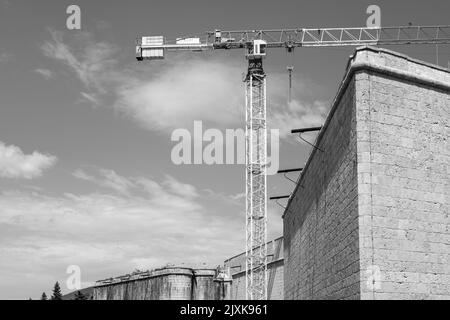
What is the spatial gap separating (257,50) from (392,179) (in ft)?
147

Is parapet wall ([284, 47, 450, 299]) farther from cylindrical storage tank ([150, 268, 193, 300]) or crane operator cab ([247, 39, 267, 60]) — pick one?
crane operator cab ([247, 39, 267, 60])

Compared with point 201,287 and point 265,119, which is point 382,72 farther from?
point 201,287

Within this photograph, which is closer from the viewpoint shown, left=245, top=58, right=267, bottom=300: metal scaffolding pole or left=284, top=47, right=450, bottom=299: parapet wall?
left=284, top=47, right=450, bottom=299: parapet wall

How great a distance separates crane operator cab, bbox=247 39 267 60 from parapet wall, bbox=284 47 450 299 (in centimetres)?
4111

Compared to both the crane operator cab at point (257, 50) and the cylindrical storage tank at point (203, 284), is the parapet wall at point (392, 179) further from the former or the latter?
the crane operator cab at point (257, 50)

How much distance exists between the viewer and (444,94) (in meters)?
17.2

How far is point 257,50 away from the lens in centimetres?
5872

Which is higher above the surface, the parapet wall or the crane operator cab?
the crane operator cab

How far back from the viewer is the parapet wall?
1508 cm

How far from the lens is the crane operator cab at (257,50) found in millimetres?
58469

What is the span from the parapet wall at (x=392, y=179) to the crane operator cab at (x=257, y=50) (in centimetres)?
4111

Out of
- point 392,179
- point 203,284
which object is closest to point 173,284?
point 203,284

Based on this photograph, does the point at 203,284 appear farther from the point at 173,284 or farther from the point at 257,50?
the point at 257,50

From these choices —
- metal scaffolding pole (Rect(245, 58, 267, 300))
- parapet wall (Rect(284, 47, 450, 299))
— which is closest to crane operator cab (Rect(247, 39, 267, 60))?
metal scaffolding pole (Rect(245, 58, 267, 300))
